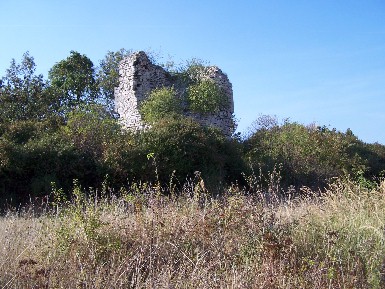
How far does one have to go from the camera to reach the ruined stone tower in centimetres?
2342

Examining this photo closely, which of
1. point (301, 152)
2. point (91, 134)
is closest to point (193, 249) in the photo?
point (91, 134)

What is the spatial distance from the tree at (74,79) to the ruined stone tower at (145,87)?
793 cm

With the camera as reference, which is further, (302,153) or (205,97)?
(205,97)

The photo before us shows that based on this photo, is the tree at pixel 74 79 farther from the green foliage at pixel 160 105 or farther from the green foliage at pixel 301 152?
the green foliage at pixel 301 152

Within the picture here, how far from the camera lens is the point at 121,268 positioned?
223 inches

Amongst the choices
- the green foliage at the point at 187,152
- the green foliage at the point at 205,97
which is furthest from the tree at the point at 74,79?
the green foliage at the point at 187,152

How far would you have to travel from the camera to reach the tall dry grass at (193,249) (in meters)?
5.47

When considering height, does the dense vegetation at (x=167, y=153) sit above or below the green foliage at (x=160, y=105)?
below

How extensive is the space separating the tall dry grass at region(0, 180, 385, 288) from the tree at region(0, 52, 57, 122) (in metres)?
20.6

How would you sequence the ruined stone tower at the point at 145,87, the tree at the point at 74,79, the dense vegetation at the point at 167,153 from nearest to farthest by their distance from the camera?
the dense vegetation at the point at 167,153 → the ruined stone tower at the point at 145,87 → the tree at the point at 74,79

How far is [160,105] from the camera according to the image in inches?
860

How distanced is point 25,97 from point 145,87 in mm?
8229

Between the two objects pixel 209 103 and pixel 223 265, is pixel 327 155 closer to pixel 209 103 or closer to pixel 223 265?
pixel 209 103

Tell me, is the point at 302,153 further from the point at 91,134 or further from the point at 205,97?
the point at 91,134
